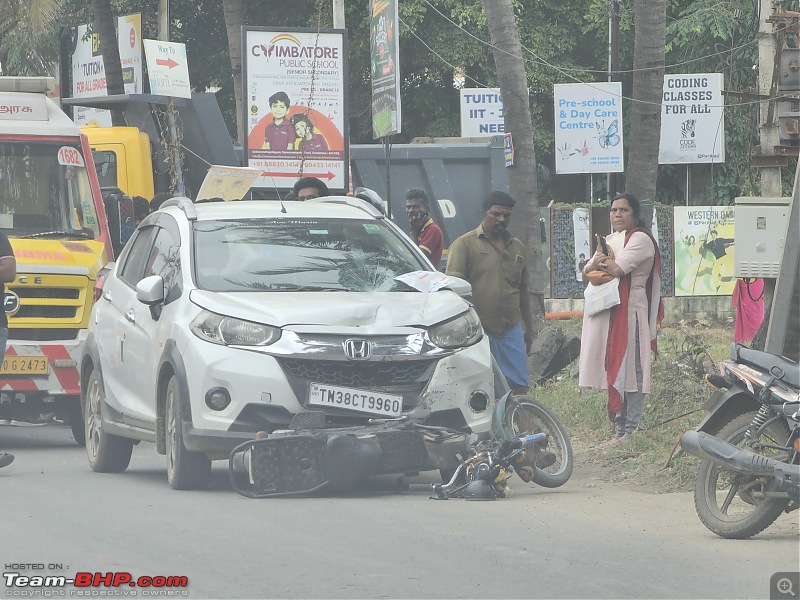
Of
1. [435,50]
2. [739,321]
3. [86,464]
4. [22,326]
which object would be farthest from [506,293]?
[435,50]

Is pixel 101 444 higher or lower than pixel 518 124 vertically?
lower

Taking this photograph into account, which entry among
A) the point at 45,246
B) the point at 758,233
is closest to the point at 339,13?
the point at 45,246

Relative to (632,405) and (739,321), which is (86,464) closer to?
(632,405)

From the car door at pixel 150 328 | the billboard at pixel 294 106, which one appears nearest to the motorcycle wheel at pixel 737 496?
the car door at pixel 150 328

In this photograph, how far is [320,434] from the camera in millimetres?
8898

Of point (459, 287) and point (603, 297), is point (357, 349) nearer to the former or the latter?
point (459, 287)

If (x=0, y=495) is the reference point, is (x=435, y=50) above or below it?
above

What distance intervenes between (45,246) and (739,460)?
7421 millimetres

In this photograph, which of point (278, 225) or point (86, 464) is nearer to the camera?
point (278, 225)

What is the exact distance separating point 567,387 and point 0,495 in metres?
6.18

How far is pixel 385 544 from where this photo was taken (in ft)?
24.1

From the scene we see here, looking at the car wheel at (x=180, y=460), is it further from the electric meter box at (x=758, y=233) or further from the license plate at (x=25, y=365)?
the electric meter box at (x=758, y=233)

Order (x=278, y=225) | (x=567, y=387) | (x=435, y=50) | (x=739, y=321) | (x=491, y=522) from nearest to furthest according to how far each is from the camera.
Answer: (x=491, y=522)
(x=278, y=225)
(x=567, y=387)
(x=739, y=321)
(x=435, y=50)

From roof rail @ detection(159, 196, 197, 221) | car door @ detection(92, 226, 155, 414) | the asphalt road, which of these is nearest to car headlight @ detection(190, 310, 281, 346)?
the asphalt road
